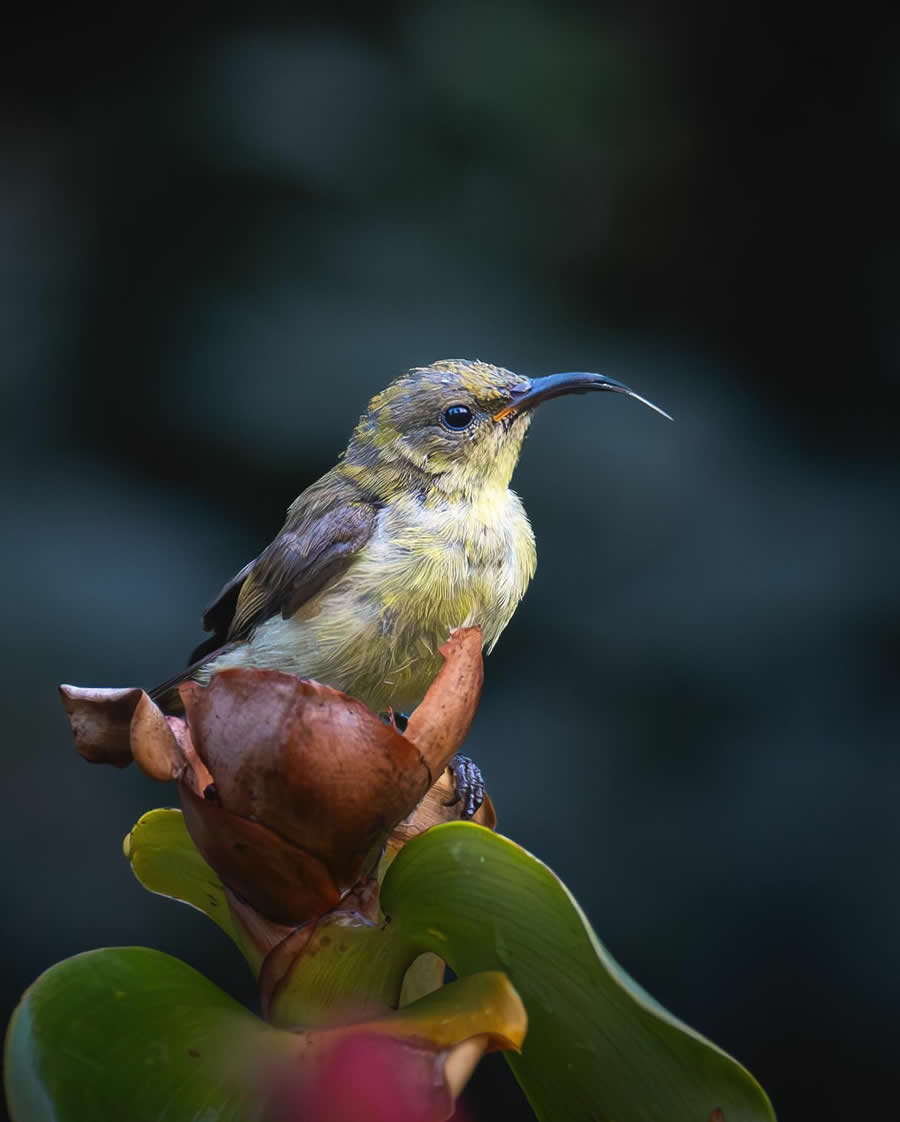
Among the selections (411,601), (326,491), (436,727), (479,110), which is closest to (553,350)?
(479,110)

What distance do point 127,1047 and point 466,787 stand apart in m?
0.33

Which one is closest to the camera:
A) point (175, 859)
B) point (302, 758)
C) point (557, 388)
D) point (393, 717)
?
point (302, 758)

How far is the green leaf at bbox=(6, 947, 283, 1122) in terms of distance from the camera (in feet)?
1.37

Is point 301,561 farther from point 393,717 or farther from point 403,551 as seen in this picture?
point 393,717

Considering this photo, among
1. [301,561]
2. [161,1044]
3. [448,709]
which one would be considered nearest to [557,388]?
[301,561]

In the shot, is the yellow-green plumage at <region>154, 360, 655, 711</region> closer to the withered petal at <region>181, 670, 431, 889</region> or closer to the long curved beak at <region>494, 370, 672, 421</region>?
the long curved beak at <region>494, 370, 672, 421</region>

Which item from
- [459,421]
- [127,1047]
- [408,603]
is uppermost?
[459,421]

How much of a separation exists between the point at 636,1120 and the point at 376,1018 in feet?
0.32

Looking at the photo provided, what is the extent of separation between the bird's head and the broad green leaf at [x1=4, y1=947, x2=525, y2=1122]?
468 mm

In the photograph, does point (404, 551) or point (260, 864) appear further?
point (404, 551)

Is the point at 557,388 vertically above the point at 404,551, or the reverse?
the point at 557,388

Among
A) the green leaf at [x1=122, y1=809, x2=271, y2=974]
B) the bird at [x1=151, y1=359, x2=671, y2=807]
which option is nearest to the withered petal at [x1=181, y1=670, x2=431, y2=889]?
the green leaf at [x1=122, y1=809, x2=271, y2=974]

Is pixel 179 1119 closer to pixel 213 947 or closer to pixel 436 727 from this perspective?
pixel 436 727

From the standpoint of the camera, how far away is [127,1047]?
0.43 metres
